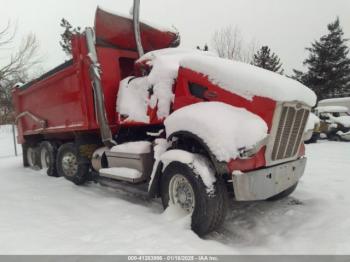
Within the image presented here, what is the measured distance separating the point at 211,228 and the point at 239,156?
988 mm

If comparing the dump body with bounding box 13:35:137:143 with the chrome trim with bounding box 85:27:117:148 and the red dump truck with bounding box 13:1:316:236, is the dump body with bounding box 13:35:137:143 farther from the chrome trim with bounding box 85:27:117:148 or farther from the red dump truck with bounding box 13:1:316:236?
the chrome trim with bounding box 85:27:117:148

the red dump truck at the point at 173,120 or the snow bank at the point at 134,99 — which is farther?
the snow bank at the point at 134,99

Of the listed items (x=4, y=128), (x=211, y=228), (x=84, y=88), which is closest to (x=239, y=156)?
(x=211, y=228)

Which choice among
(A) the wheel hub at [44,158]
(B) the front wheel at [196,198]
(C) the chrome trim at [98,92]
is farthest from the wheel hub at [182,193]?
(A) the wheel hub at [44,158]

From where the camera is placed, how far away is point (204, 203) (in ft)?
13.1

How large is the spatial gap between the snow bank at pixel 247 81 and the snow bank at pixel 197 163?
3.16ft

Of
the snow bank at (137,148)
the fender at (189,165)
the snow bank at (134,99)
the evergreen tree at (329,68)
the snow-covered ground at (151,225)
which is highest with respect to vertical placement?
the evergreen tree at (329,68)

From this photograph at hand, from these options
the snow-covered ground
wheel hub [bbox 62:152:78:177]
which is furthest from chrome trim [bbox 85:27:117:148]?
wheel hub [bbox 62:152:78:177]

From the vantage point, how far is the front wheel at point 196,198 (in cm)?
399

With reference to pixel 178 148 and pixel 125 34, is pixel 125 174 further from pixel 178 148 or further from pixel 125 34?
pixel 125 34

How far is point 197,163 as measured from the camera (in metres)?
4.14

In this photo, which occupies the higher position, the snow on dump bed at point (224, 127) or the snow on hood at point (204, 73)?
the snow on hood at point (204, 73)

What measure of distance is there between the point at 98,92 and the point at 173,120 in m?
2.13

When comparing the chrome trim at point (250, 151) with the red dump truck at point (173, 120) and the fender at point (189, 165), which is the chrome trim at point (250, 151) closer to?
the red dump truck at point (173, 120)
